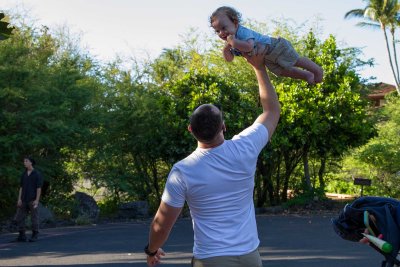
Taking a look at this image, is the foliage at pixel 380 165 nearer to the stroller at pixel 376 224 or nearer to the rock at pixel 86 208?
the rock at pixel 86 208

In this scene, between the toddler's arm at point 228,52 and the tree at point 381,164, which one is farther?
the tree at point 381,164

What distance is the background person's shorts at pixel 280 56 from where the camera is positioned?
436cm

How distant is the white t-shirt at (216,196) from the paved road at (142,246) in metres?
6.02

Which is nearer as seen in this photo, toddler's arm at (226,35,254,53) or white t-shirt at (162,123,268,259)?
white t-shirt at (162,123,268,259)

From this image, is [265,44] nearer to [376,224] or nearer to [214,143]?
[214,143]

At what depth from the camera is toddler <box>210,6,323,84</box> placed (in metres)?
4.34

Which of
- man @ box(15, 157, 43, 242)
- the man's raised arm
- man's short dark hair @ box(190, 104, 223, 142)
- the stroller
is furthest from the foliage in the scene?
man's short dark hair @ box(190, 104, 223, 142)

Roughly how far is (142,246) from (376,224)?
26.7 ft

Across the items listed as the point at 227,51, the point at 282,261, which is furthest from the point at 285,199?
the point at 227,51

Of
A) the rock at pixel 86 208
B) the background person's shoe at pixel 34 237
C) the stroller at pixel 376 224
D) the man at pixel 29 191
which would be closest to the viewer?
the stroller at pixel 376 224

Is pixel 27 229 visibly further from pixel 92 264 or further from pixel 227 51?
pixel 227 51

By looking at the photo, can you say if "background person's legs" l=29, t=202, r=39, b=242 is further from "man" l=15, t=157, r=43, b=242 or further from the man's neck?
the man's neck

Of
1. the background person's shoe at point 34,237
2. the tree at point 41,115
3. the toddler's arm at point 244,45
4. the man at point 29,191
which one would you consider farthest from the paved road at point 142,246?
the toddler's arm at point 244,45

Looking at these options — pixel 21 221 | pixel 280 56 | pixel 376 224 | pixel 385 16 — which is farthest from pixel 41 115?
pixel 385 16
